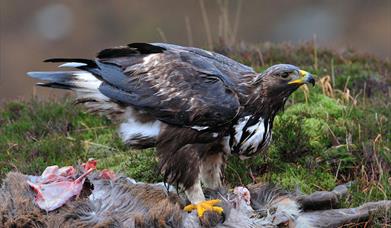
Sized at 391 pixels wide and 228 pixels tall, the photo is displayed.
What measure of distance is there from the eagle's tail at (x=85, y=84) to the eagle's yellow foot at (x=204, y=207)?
108cm

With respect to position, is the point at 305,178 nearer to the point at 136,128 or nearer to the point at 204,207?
the point at 136,128

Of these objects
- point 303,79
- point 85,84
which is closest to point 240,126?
point 303,79

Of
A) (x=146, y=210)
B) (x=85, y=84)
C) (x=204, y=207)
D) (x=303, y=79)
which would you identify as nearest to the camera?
(x=146, y=210)

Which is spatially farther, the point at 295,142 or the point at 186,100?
the point at 295,142

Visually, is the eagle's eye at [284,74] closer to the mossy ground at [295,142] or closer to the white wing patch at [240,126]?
the white wing patch at [240,126]

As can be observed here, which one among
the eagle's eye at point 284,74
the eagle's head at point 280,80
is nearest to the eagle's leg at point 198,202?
the eagle's head at point 280,80

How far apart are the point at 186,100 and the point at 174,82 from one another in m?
0.18

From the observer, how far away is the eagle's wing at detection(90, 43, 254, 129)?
5469 mm

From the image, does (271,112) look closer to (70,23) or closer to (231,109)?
(231,109)

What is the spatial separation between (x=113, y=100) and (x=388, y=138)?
2.76m

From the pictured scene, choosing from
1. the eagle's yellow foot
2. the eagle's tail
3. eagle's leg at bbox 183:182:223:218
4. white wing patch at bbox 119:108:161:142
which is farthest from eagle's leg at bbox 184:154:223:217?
the eagle's tail

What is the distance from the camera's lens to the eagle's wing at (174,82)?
5.47 m

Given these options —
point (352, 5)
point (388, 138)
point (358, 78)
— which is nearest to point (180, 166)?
point (388, 138)

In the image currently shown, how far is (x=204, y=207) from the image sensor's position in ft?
16.4
